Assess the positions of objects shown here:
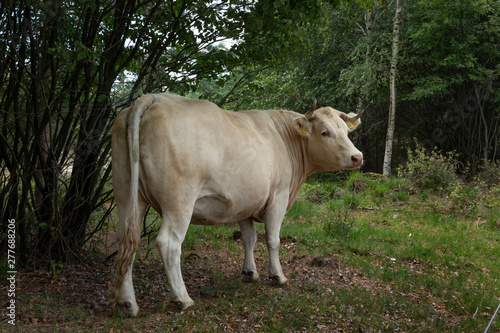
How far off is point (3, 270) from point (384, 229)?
23.0 ft

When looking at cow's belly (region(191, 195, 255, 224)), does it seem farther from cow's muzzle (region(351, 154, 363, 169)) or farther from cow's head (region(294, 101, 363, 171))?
cow's muzzle (region(351, 154, 363, 169))

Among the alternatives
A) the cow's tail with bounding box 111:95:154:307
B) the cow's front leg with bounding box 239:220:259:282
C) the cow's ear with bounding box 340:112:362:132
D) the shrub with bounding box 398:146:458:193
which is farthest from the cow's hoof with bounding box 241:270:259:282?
the shrub with bounding box 398:146:458:193

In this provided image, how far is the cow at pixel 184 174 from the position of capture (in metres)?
4.09

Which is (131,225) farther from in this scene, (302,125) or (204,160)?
(302,125)

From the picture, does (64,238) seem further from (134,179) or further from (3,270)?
(134,179)

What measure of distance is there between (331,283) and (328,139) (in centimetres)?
181

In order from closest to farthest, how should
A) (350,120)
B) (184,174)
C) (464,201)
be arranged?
1. (184,174)
2. (350,120)
3. (464,201)

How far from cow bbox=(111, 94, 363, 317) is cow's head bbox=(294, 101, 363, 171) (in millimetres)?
36

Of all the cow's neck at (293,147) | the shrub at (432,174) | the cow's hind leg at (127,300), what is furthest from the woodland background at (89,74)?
the shrub at (432,174)

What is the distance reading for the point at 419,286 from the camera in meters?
5.86

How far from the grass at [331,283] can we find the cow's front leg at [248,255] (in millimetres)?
142

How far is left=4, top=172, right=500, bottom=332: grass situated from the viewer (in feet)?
13.8

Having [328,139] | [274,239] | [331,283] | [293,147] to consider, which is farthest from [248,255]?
[328,139]

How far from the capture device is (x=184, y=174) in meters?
4.13
